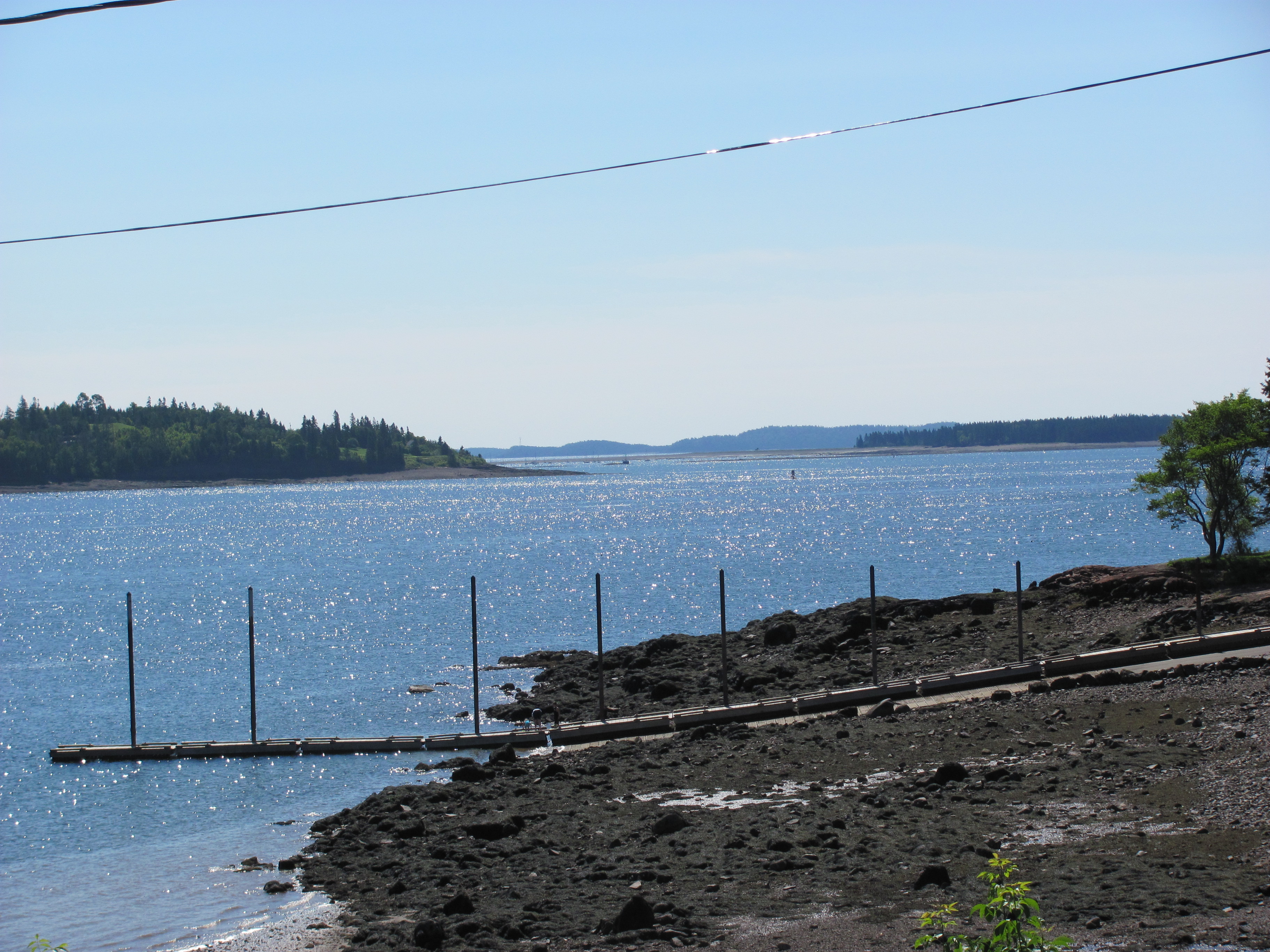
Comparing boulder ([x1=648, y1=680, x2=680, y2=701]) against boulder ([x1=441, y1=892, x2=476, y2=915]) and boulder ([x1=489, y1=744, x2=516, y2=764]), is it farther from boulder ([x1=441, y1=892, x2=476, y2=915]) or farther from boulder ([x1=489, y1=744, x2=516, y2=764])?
boulder ([x1=441, y1=892, x2=476, y2=915])

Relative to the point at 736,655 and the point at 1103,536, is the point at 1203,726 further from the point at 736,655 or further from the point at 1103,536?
the point at 1103,536

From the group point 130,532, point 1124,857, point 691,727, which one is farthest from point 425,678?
point 130,532

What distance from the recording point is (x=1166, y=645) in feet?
97.6

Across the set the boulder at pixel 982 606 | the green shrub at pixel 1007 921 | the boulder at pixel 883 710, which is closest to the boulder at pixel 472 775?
the boulder at pixel 883 710

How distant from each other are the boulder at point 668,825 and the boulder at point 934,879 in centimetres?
517

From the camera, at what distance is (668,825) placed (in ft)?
63.4

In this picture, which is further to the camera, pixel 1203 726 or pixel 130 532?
pixel 130 532

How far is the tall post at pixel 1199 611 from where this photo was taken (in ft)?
106

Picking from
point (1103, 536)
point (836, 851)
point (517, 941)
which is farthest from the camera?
point (1103, 536)

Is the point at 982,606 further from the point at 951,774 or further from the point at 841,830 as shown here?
the point at 841,830

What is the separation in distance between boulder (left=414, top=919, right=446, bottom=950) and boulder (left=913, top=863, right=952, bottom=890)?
20.3 ft

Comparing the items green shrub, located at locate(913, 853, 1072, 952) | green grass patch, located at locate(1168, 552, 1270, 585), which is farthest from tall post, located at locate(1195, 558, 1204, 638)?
green shrub, located at locate(913, 853, 1072, 952)

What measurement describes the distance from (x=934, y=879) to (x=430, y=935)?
21.6ft

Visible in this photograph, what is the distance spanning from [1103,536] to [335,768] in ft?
301
